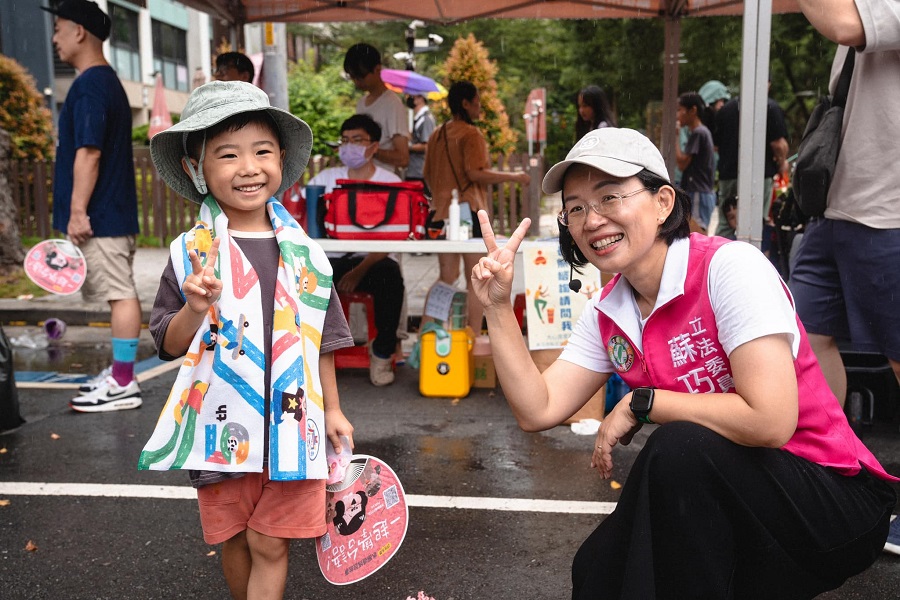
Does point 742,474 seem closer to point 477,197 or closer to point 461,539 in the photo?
point 461,539

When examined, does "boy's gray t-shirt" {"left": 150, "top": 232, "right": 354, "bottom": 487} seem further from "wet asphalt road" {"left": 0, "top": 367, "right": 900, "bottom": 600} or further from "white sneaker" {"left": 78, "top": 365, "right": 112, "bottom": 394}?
"white sneaker" {"left": 78, "top": 365, "right": 112, "bottom": 394}

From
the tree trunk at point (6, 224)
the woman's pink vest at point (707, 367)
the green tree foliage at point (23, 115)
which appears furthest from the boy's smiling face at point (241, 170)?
the green tree foliage at point (23, 115)

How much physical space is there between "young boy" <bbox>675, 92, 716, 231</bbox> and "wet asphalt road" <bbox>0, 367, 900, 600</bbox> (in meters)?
4.76

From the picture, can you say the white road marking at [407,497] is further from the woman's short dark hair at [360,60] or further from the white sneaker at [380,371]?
the woman's short dark hair at [360,60]

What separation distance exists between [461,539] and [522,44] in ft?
79.7

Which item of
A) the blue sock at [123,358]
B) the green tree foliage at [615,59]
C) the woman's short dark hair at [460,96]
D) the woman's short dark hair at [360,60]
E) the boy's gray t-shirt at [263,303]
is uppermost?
the green tree foliage at [615,59]

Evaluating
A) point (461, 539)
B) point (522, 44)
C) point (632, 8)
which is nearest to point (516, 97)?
point (522, 44)

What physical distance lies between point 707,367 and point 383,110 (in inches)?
203

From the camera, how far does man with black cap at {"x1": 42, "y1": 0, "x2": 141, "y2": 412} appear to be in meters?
4.87

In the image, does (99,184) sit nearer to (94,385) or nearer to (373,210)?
(94,385)

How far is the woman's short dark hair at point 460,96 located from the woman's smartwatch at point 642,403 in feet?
16.3

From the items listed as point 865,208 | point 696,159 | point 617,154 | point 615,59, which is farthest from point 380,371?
point 615,59

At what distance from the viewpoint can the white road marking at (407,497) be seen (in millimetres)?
3578

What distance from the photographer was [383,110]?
22.7ft
